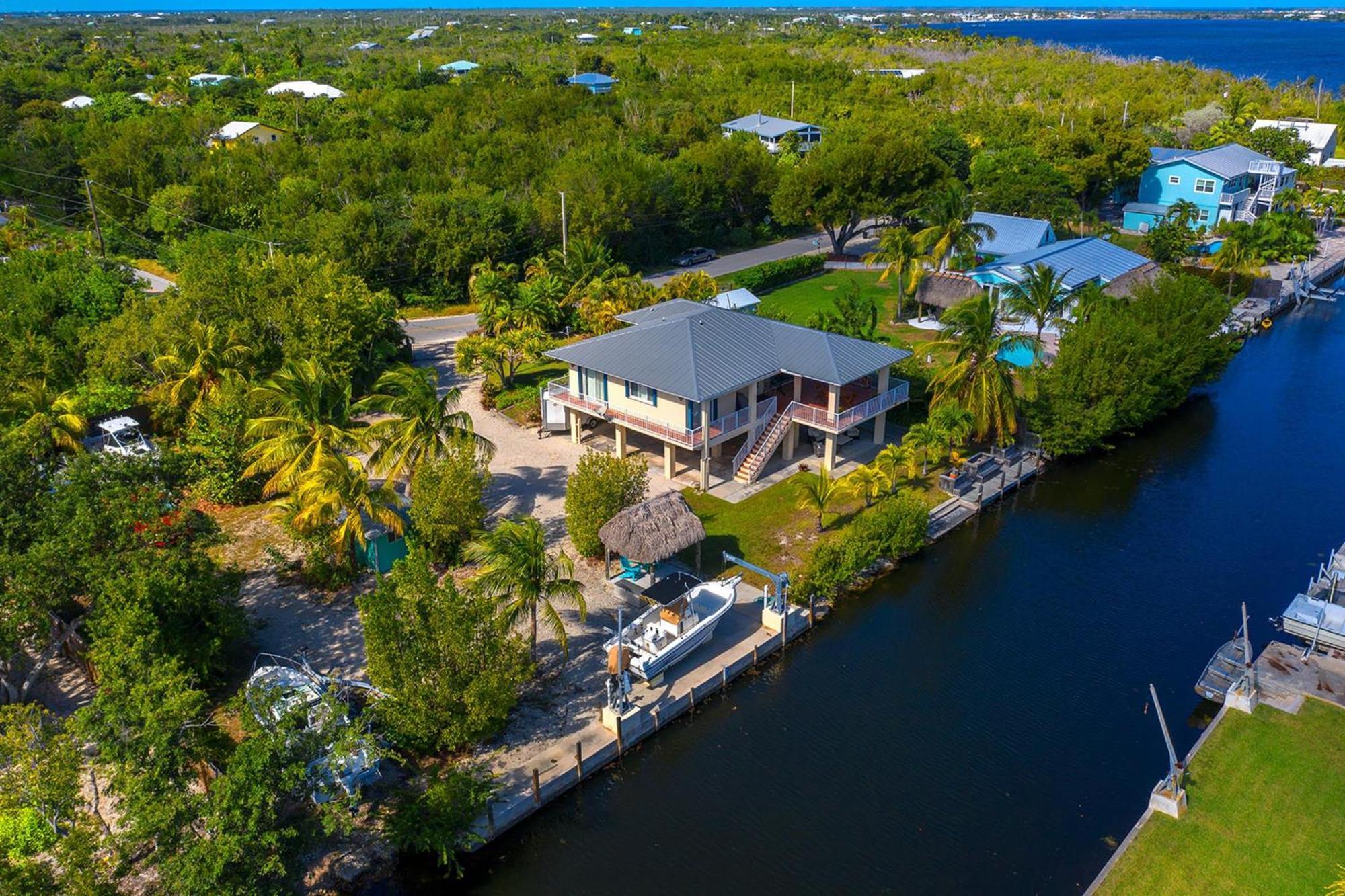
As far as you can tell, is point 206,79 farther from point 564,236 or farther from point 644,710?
point 644,710

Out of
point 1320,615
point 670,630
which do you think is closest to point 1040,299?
point 1320,615

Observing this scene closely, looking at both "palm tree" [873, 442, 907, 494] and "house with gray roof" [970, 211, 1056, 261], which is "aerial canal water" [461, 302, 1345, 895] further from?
"house with gray roof" [970, 211, 1056, 261]

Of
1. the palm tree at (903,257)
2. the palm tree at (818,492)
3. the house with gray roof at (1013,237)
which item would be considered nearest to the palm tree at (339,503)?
the palm tree at (818,492)

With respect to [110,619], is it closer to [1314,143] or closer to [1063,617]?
[1063,617]

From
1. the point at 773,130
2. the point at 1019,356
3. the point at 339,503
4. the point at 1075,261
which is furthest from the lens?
the point at 773,130

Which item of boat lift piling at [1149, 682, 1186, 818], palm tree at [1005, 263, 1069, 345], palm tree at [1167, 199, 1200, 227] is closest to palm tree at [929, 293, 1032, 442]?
palm tree at [1005, 263, 1069, 345]

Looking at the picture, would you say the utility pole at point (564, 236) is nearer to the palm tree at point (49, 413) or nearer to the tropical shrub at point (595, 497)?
the palm tree at point (49, 413)
